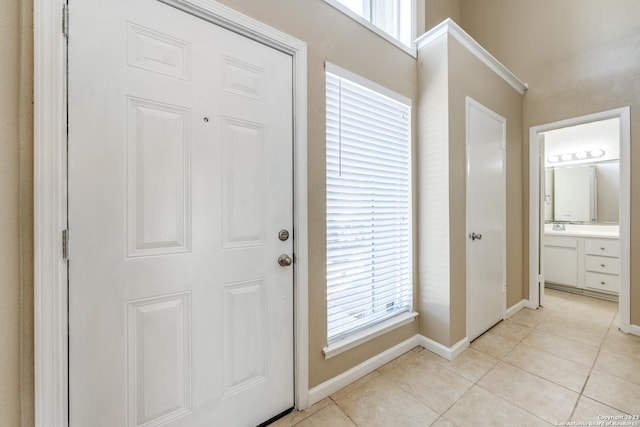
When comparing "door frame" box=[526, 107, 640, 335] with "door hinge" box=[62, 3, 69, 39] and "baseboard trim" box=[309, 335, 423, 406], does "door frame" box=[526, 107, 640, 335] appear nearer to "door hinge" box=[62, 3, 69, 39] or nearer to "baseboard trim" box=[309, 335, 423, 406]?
"baseboard trim" box=[309, 335, 423, 406]

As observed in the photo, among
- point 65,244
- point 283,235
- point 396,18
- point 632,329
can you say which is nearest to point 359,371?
point 283,235

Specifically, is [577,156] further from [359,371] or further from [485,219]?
[359,371]

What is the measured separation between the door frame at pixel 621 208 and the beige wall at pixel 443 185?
1257 millimetres

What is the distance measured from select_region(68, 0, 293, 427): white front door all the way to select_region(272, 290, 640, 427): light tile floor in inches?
18.6

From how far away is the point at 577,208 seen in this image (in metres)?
3.54

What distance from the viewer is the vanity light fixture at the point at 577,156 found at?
3.32 m

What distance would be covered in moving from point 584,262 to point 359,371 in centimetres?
337

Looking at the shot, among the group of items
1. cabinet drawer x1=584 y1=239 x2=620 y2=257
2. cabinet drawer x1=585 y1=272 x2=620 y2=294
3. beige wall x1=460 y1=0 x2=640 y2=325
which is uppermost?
beige wall x1=460 y1=0 x2=640 y2=325

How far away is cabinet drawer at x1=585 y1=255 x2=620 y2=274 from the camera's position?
2902 mm

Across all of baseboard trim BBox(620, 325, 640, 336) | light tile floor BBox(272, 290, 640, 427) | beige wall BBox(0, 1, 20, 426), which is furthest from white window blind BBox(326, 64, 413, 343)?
baseboard trim BBox(620, 325, 640, 336)

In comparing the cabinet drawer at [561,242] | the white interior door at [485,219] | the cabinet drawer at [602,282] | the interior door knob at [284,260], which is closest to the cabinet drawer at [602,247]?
the cabinet drawer at [561,242]

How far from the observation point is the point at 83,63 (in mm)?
881

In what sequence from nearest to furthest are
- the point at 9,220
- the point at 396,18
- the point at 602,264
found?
the point at 9,220 < the point at 396,18 < the point at 602,264

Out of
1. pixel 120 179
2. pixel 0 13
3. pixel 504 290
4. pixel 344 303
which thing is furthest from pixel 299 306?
pixel 504 290
